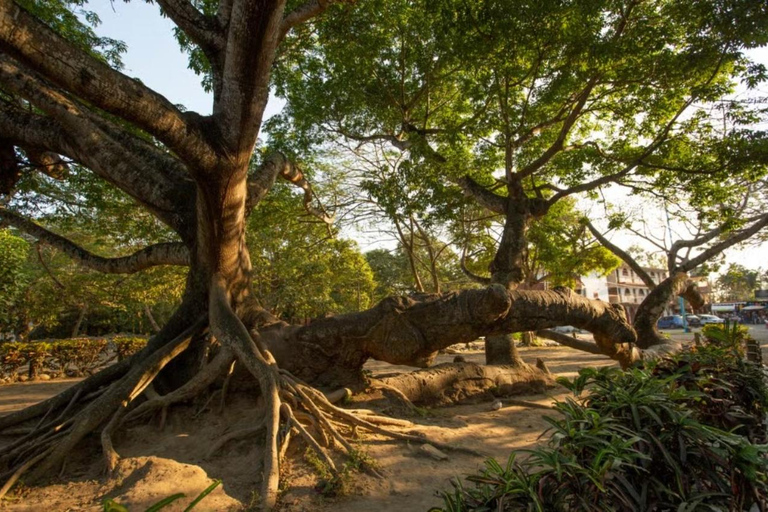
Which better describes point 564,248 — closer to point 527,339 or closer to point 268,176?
point 527,339

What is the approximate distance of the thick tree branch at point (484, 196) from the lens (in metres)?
9.70

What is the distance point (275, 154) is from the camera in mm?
7883

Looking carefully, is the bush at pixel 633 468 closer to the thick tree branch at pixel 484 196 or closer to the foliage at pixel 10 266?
the thick tree branch at pixel 484 196

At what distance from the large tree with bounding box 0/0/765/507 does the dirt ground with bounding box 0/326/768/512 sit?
0.80 ft

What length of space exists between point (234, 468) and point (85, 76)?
3.46 metres

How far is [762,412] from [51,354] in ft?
51.1

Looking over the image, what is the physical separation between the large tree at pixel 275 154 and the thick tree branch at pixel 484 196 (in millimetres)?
120

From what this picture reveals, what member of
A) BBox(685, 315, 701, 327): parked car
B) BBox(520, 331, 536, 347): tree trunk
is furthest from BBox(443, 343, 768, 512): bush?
BBox(685, 315, 701, 327): parked car

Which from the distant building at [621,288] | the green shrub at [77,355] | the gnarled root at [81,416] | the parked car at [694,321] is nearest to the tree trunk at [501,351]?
the gnarled root at [81,416]

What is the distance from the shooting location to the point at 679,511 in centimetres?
155

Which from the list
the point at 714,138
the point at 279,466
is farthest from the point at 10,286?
the point at 714,138

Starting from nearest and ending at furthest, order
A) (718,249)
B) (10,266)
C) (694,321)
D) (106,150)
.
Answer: (106,150), (10,266), (718,249), (694,321)

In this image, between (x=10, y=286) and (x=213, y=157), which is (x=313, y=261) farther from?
(x=213, y=157)

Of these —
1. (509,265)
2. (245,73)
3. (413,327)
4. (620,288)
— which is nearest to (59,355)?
(413,327)
